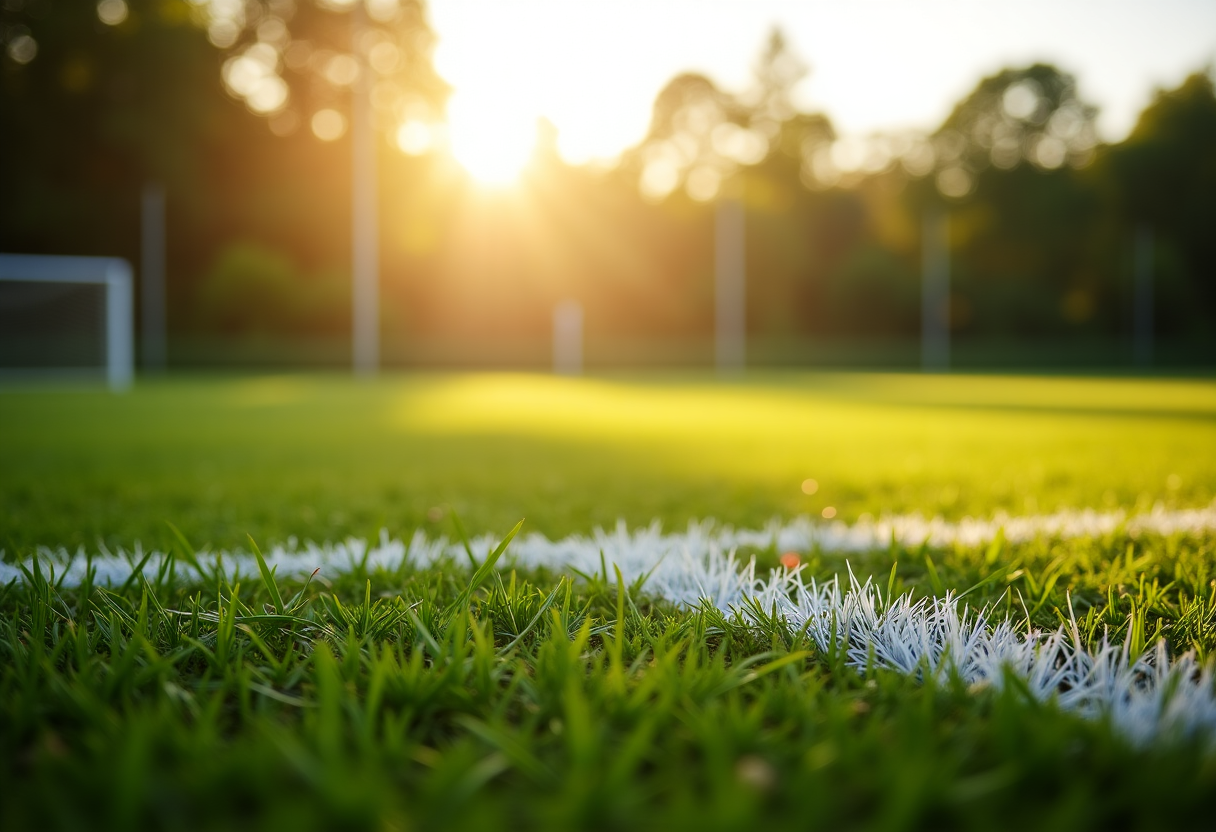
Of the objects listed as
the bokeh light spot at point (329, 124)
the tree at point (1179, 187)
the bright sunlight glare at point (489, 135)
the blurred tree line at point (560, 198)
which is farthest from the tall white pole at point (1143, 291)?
the bokeh light spot at point (329, 124)

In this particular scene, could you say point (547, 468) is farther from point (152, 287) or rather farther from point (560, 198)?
point (560, 198)

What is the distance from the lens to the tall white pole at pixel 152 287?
22906 mm

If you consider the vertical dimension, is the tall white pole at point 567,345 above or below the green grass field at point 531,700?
above

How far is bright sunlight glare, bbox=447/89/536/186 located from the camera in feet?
73.0

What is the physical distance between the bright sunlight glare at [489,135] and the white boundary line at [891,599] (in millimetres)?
20528

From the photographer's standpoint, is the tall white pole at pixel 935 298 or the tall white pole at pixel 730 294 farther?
the tall white pole at pixel 935 298

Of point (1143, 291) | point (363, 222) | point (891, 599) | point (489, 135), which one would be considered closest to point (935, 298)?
point (1143, 291)

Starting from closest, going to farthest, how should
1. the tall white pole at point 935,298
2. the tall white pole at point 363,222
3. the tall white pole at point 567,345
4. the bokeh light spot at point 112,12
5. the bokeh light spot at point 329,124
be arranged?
the tall white pole at point 363,222, the bokeh light spot at point 112,12, the tall white pole at point 567,345, the bokeh light spot at point 329,124, the tall white pole at point 935,298

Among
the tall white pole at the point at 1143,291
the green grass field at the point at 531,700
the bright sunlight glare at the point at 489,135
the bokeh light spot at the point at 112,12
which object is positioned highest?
the bokeh light spot at the point at 112,12

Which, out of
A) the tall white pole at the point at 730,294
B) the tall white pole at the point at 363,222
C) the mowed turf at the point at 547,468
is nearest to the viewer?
the mowed turf at the point at 547,468

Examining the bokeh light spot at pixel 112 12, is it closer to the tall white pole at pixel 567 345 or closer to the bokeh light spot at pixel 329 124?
the bokeh light spot at pixel 329 124

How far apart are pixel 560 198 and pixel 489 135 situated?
7.37m

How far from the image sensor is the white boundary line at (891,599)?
105 cm

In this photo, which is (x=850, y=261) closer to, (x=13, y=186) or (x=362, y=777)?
(x=13, y=186)
